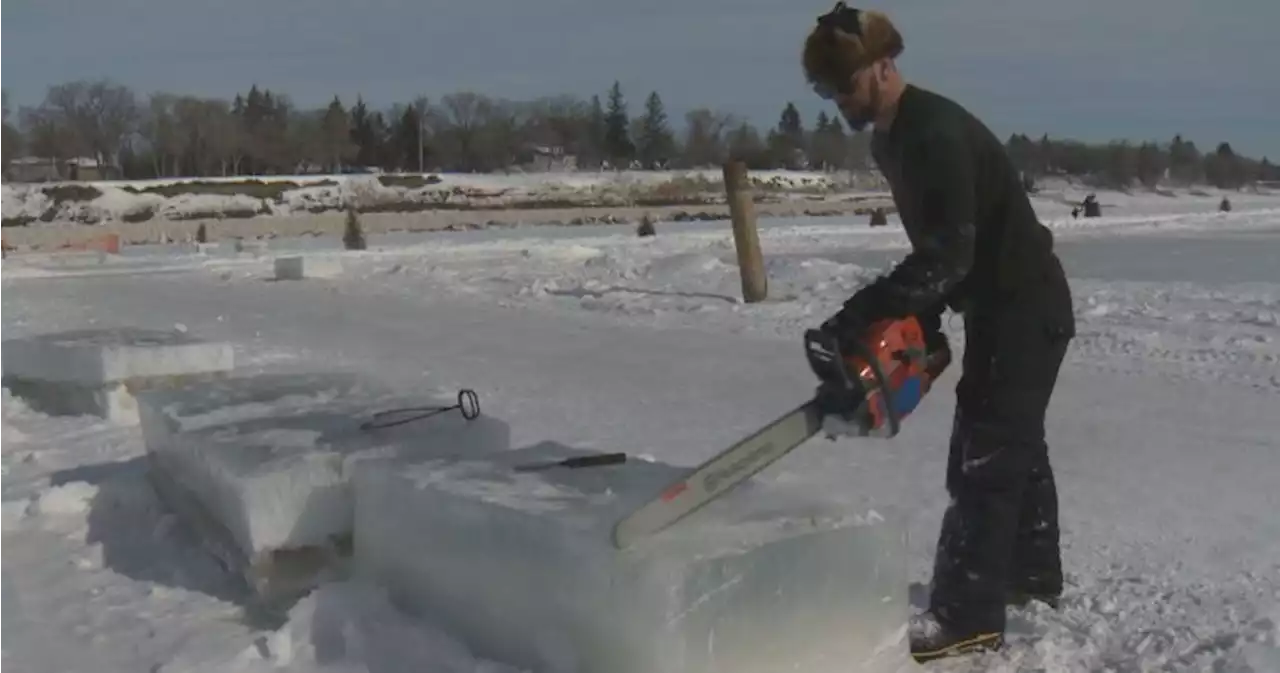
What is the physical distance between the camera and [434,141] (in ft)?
337

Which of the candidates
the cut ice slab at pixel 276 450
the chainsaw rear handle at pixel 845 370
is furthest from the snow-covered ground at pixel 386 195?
the chainsaw rear handle at pixel 845 370

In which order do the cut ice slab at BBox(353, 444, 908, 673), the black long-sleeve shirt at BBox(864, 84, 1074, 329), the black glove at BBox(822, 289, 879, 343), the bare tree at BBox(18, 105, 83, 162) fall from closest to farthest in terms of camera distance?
the cut ice slab at BBox(353, 444, 908, 673) → the black glove at BBox(822, 289, 879, 343) → the black long-sleeve shirt at BBox(864, 84, 1074, 329) → the bare tree at BBox(18, 105, 83, 162)

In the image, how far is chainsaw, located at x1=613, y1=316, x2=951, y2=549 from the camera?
10.1 ft

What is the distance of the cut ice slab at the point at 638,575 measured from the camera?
9.90ft

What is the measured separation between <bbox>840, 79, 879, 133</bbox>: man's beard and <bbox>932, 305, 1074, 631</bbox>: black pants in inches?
23.8

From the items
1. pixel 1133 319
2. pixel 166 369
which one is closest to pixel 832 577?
pixel 166 369

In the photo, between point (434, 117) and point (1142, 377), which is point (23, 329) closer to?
point (1142, 377)

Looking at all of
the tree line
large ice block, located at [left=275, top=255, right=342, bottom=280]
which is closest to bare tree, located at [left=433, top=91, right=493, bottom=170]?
the tree line

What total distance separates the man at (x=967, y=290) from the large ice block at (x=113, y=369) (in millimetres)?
4654

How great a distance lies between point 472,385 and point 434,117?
3899 inches

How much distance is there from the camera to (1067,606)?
156 inches

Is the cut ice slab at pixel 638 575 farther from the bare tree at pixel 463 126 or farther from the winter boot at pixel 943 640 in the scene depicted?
the bare tree at pixel 463 126

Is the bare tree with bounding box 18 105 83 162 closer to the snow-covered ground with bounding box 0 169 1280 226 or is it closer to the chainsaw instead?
the snow-covered ground with bounding box 0 169 1280 226

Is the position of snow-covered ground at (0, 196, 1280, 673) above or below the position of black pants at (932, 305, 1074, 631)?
below
